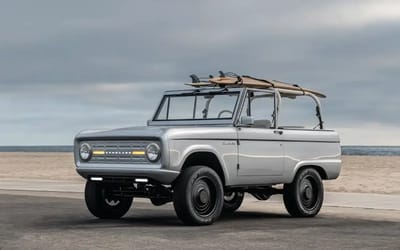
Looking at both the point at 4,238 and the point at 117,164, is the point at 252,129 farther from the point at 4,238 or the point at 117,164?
the point at 4,238

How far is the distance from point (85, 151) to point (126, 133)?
0.88 m

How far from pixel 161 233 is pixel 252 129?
9.44ft

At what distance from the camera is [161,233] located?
10.3 meters

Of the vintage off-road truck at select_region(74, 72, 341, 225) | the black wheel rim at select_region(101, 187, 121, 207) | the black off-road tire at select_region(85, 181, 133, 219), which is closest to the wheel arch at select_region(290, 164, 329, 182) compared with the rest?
the vintage off-road truck at select_region(74, 72, 341, 225)

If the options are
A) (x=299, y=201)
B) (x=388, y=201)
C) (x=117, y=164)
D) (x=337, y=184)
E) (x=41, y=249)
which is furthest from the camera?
(x=337, y=184)

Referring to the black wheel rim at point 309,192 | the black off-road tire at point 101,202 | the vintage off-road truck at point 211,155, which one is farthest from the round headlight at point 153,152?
the black wheel rim at point 309,192

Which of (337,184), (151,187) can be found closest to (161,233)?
(151,187)

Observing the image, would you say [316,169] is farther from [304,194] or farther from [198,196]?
[198,196]

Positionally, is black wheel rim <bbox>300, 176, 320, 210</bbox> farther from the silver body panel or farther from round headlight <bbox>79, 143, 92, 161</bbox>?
round headlight <bbox>79, 143, 92, 161</bbox>

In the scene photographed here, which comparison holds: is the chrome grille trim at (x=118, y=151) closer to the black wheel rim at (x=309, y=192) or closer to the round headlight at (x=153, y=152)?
the round headlight at (x=153, y=152)

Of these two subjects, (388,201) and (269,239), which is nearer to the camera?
(269,239)

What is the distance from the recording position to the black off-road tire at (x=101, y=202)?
12406 mm

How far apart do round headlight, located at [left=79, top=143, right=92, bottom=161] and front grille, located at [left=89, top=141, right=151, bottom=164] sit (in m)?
0.06

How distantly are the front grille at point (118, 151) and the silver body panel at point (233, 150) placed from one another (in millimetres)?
56
